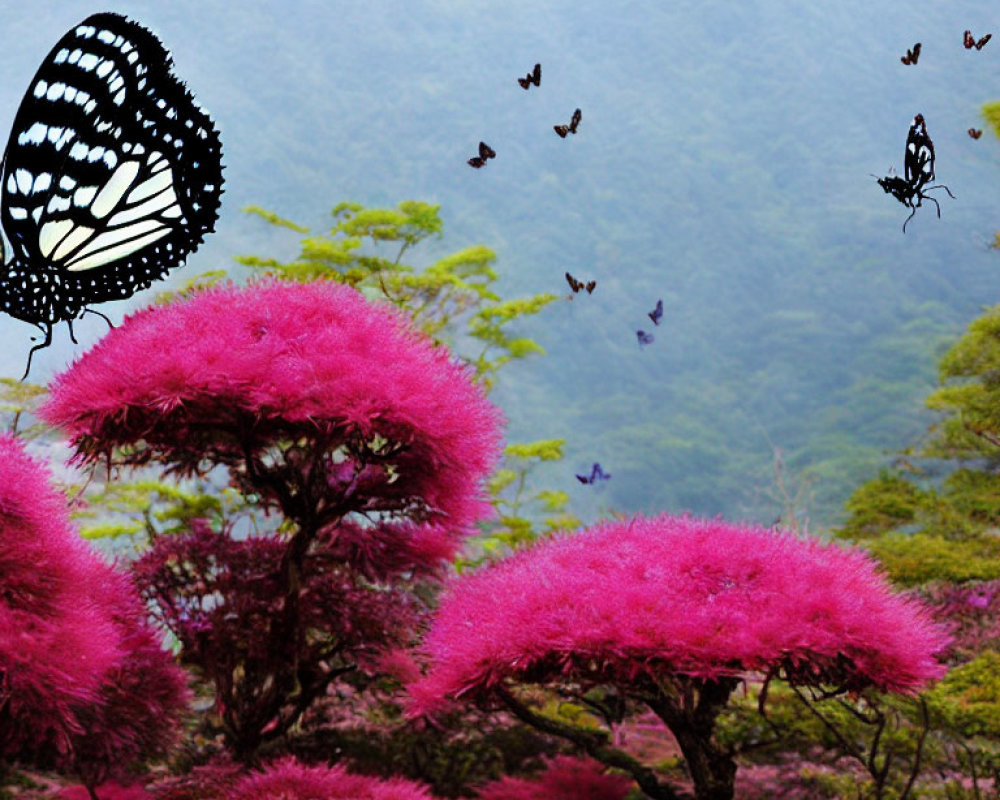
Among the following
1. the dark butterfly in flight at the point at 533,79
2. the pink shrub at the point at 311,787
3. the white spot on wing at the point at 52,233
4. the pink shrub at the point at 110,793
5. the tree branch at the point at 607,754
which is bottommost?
the pink shrub at the point at 110,793

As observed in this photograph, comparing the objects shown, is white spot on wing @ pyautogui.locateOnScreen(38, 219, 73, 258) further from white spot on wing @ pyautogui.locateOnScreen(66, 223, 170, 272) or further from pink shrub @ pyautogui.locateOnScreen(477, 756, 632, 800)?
pink shrub @ pyautogui.locateOnScreen(477, 756, 632, 800)

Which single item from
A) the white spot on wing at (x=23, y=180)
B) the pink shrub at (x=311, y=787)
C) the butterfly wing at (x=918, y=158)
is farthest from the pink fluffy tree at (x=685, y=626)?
the butterfly wing at (x=918, y=158)

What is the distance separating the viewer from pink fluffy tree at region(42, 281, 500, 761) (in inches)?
69.8

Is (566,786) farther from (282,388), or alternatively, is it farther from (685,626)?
(282,388)

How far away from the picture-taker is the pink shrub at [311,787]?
6.21 ft

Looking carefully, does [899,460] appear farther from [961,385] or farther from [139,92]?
[139,92]

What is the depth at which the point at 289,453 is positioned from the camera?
6.99 feet

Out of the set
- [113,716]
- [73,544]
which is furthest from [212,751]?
[73,544]

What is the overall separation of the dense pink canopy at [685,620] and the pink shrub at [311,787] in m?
0.26

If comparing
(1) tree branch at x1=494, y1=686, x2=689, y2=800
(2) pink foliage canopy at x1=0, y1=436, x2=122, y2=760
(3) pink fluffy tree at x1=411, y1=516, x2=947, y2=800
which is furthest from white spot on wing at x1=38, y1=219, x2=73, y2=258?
(1) tree branch at x1=494, y1=686, x2=689, y2=800

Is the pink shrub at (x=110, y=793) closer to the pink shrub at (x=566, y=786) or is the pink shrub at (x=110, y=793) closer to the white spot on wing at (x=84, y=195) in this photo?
the pink shrub at (x=566, y=786)

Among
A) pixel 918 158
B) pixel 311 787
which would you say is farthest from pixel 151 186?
pixel 918 158

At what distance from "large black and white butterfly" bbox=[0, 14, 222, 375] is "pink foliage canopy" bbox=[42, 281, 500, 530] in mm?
127

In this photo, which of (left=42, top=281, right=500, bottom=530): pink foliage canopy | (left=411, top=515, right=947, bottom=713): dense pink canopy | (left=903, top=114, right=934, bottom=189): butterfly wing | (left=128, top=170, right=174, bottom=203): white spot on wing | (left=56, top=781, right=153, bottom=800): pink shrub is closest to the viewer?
(left=411, top=515, right=947, bottom=713): dense pink canopy
